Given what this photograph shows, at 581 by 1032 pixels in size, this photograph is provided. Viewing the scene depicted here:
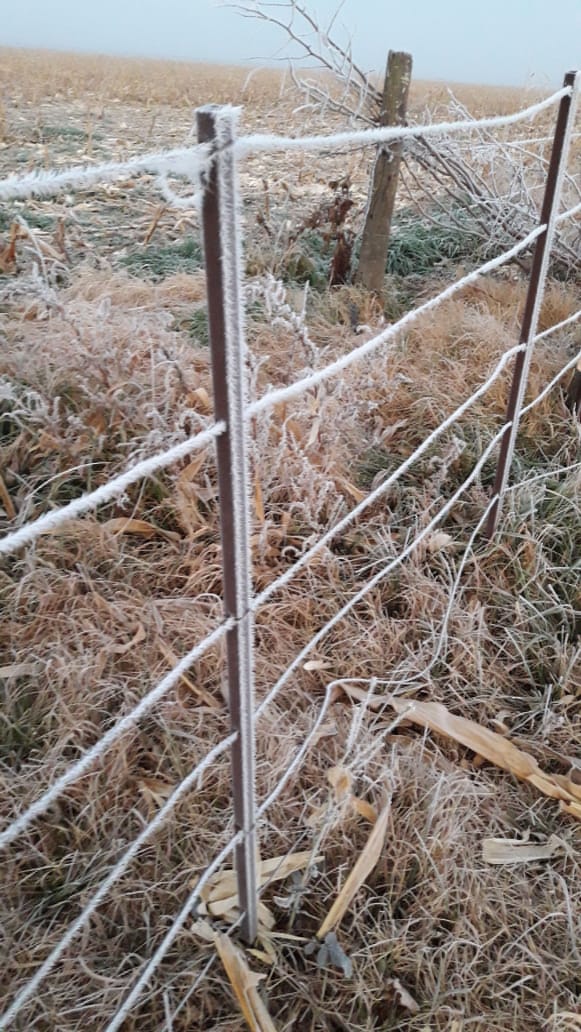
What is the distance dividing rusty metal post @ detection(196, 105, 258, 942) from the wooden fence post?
8.12 feet

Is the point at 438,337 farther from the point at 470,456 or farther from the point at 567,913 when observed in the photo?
the point at 567,913

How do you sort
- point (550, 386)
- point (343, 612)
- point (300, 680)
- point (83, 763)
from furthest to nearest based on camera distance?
point (550, 386) → point (300, 680) → point (343, 612) → point (83, 763)

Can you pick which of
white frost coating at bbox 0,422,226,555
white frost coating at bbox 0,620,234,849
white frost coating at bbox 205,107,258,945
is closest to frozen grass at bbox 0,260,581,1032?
white frost coating at bbox 205,107,258,945

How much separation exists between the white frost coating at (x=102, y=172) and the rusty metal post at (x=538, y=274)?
1390 millimetres

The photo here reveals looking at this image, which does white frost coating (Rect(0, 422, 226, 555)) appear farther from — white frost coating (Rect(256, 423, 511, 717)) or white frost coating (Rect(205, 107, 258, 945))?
white frost coating (Rect(256, 423, 511, 717))

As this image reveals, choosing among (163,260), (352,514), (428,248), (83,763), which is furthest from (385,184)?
(83,763)

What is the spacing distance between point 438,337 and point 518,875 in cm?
209

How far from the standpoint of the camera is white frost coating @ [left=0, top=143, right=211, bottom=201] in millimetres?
555

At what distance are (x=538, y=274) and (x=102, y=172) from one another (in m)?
1.50

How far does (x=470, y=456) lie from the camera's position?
7.75 feet

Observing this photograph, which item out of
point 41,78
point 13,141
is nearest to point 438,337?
point 13,141

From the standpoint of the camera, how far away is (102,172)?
0.61 meters

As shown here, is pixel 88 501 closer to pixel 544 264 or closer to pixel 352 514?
pixel 352 514

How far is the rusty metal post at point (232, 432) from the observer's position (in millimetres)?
682
